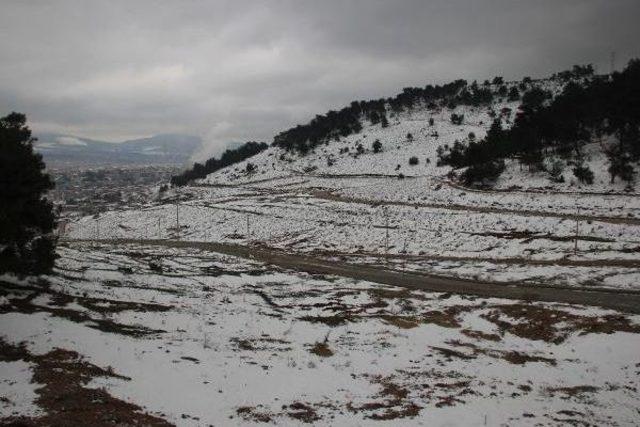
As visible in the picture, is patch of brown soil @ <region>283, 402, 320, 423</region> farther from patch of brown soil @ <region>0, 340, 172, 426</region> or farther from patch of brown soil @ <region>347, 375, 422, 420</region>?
patch of brown soil @ <region>0, 340, 172, 426</region>

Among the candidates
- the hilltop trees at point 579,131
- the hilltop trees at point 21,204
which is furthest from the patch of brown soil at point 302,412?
the hilltop trees at point 579,131

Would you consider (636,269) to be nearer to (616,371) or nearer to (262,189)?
(616,371)

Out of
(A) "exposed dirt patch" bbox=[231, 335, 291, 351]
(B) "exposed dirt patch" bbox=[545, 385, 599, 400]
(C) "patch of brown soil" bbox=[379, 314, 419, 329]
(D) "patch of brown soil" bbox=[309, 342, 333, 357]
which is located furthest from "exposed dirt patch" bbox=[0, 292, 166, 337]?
(B) "exposed dirt patch" bbox=[545, 385, 599, 400]

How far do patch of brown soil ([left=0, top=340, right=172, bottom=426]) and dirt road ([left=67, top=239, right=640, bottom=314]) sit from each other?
1105 inches

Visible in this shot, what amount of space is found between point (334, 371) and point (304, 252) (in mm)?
42558

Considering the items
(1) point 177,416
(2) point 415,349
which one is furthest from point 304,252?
(1) point 177,416

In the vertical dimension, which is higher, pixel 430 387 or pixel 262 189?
pixel 262 189

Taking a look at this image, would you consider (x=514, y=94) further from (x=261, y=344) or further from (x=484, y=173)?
(x=261, y=344)

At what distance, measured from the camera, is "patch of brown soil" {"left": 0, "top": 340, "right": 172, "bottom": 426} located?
13940 mm

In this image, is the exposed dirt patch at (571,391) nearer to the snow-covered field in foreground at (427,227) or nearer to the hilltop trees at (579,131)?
the snow-covered field in foreground at (427,227)

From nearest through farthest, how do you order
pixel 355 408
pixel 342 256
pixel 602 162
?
pixel 355 408 < pixel 342 256 < pixel 602 162

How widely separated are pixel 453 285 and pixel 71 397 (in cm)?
3183

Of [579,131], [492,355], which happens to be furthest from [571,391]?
[579,131]

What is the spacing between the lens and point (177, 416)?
15.5 m
